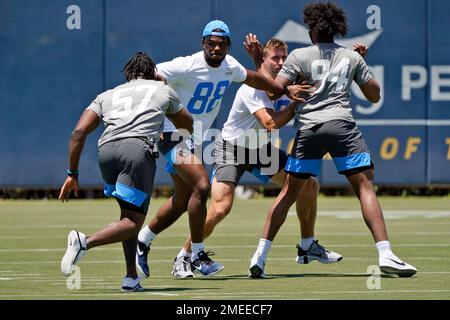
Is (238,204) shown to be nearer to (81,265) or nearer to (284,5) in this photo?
(284,5)

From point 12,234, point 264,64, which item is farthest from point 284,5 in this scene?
point 264,64

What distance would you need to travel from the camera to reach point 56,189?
24672 millimetres

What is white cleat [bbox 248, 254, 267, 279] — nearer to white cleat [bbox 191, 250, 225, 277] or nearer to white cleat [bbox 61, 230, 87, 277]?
white cleat [bbox 191, 250, 225, 277]

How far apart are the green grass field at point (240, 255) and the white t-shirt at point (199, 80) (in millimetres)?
1520

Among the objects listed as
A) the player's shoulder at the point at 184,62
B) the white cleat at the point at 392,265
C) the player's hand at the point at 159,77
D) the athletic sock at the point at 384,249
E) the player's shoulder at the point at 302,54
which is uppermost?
the player's shoulder at the point at 302,54

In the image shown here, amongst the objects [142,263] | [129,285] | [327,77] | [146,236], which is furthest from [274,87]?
[129,285]

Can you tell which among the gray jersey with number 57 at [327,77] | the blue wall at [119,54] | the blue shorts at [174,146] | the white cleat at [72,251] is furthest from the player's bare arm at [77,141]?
the blue wall at [119,54]

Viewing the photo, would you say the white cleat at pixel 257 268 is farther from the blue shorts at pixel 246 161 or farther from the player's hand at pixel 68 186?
the player's hand at pixel 68 186

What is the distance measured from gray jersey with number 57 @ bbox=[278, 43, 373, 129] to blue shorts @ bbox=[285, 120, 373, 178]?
0.08 meters

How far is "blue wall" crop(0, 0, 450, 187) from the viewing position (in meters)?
24.1

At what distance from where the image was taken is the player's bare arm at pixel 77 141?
35.6 ft

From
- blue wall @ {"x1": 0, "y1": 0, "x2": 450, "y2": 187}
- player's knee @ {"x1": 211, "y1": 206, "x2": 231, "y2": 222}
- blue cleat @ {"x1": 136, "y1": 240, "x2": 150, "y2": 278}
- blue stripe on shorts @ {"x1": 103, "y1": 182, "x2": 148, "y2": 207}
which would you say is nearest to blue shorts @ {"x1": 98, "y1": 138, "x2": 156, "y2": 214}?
blue stripe on shorts @ {"x1": 103, "y1": 182, "x2": 148, "y2": 207}

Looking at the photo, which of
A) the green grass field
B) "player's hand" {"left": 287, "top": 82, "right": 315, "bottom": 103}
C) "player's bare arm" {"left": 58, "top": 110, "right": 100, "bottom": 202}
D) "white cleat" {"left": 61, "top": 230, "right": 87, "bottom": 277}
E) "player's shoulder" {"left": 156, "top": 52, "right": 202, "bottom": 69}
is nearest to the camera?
"white cleat" {"left": 61, "top": 230, "right": 87, "bottom": 277}

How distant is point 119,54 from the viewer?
2414 cm
